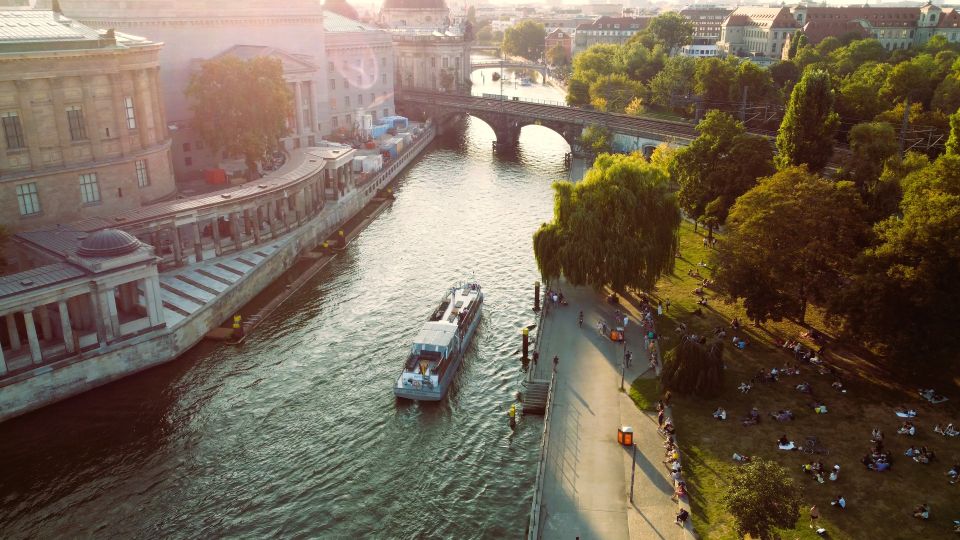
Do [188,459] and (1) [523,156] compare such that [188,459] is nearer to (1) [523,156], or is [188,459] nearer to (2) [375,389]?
(2) [375,389]

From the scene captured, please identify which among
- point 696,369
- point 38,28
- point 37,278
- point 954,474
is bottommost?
point 954,474

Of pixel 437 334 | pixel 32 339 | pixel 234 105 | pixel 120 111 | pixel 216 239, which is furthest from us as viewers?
pixel 234 105

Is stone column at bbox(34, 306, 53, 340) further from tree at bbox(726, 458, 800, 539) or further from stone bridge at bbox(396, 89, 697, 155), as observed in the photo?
stone bridge at bbox(396, 89, 697, 155)

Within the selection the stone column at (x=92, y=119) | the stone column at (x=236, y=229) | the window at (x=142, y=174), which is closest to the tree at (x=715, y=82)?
the stone column at (x=236, y=229)

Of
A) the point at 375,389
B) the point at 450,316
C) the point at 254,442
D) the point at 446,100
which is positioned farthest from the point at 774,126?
the point at 254,442

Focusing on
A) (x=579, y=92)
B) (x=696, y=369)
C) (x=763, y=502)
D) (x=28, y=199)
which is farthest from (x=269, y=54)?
(x=763, y=502)

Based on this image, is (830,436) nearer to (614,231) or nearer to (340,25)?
(614,231)

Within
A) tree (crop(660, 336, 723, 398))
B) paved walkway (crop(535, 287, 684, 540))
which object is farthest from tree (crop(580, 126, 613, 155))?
tree (crop(660, 336, 723, 398))

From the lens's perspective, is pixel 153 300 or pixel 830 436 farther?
pixel 153 300
